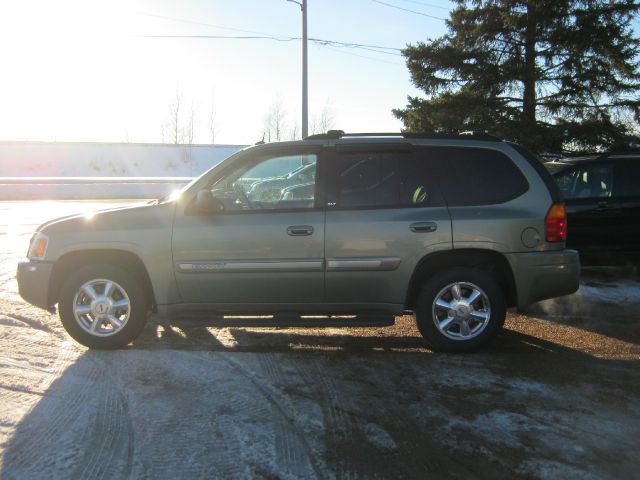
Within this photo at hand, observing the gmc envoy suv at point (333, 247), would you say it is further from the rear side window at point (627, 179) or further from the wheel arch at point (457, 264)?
the rear side window at point (627, 179)

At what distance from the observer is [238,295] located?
4730mm

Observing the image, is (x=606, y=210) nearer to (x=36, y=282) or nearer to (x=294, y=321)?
(x=294, y=321)

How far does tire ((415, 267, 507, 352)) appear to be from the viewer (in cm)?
473

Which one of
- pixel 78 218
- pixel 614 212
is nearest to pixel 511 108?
pixel 614 212

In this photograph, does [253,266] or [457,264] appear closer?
[253,266]

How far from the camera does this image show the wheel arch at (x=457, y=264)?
15.6 feet

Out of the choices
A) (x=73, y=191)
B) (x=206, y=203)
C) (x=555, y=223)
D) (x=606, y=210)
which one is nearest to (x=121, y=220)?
(x=206, y=203)

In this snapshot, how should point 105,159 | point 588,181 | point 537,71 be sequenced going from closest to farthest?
point 588,181, point 537,71, point 105,159

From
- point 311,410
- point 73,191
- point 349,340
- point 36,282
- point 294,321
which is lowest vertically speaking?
point 311,410

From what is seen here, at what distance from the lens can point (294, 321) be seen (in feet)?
15.5

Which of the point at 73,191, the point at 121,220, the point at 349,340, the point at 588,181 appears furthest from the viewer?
the point at 73,191

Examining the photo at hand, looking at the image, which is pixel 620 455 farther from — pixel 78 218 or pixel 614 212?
pixel 614 212

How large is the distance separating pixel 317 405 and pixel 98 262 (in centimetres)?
236

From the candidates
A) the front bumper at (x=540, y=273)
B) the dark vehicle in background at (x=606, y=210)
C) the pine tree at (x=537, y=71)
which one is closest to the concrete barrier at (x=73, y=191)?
the pine tree at (x=537, y=71)
